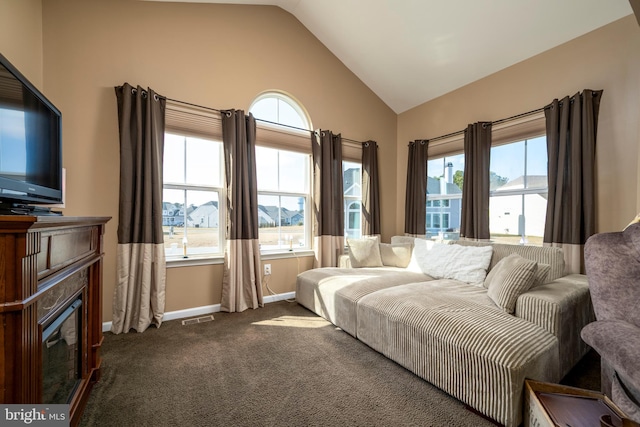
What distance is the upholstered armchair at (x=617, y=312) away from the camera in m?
1.05

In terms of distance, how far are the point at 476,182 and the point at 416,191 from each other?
2.87ft

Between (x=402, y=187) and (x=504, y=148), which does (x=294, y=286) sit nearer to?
(x=402, y=187)

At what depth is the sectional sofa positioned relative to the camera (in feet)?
4.66

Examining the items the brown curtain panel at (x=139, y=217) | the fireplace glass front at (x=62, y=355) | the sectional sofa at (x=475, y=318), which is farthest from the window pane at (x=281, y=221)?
the fireplace glass front at (x=62, y=355)

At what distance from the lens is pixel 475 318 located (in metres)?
1.70

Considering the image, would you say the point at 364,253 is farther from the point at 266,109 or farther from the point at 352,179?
the point at 266,109

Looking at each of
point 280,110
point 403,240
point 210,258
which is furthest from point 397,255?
point 280,110

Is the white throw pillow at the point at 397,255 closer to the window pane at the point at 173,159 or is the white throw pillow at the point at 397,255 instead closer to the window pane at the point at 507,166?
the window pane at the point at 507,166

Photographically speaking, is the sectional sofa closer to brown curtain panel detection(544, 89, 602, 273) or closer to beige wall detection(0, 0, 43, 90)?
brown curtain panel detection(544, 89, 602, 273)

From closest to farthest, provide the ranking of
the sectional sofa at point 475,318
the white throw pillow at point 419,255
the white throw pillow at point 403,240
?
1. the sectional sofa at point 475,318
2. the white throw pillow at point 419,255
3. the white throw pillow at point 403,240

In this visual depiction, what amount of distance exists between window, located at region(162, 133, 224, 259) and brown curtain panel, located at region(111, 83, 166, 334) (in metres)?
0.25

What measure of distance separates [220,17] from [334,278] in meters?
3.15

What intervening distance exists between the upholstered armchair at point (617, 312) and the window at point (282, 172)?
9.44 ft

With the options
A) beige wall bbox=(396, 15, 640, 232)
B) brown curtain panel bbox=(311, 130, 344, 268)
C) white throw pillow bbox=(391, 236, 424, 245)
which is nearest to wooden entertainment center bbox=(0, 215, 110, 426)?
brown curtain panel bbox=(311, 130, 344, 268)
